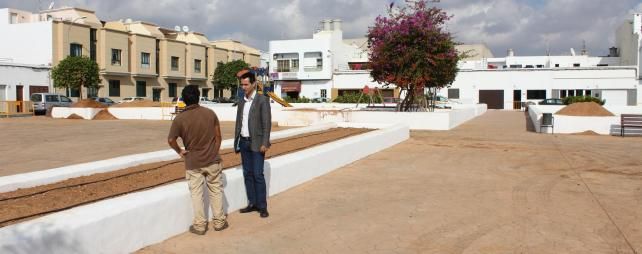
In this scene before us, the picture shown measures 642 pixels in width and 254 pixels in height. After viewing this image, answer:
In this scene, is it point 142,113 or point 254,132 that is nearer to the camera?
point 254,132

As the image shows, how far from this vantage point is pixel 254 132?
6074mm

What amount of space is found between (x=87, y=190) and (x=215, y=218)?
6.29 ft

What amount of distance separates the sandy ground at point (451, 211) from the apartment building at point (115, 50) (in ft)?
155

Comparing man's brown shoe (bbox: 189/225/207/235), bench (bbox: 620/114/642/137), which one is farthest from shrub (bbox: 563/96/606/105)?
man's brown shoe (bbox: 189/225/207/235)

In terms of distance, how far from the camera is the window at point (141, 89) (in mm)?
58156

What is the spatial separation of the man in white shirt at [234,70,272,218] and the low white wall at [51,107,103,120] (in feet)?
87.4

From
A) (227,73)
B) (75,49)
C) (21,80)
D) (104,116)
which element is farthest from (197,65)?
(104,116)

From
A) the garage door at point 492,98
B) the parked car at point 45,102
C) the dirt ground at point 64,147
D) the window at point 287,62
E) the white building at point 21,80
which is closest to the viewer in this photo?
the dirt ground at point 64,147

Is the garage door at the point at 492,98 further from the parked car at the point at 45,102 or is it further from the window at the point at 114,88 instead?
the parked car at the point at 45,102

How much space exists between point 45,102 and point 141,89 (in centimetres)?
2346

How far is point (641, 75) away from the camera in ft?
159

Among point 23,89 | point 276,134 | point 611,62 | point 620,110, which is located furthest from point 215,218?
point 611,62

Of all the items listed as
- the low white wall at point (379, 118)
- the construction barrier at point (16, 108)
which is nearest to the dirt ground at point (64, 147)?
the low white wall at point (379, 118)

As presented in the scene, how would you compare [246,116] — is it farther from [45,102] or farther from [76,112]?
[45,102]
